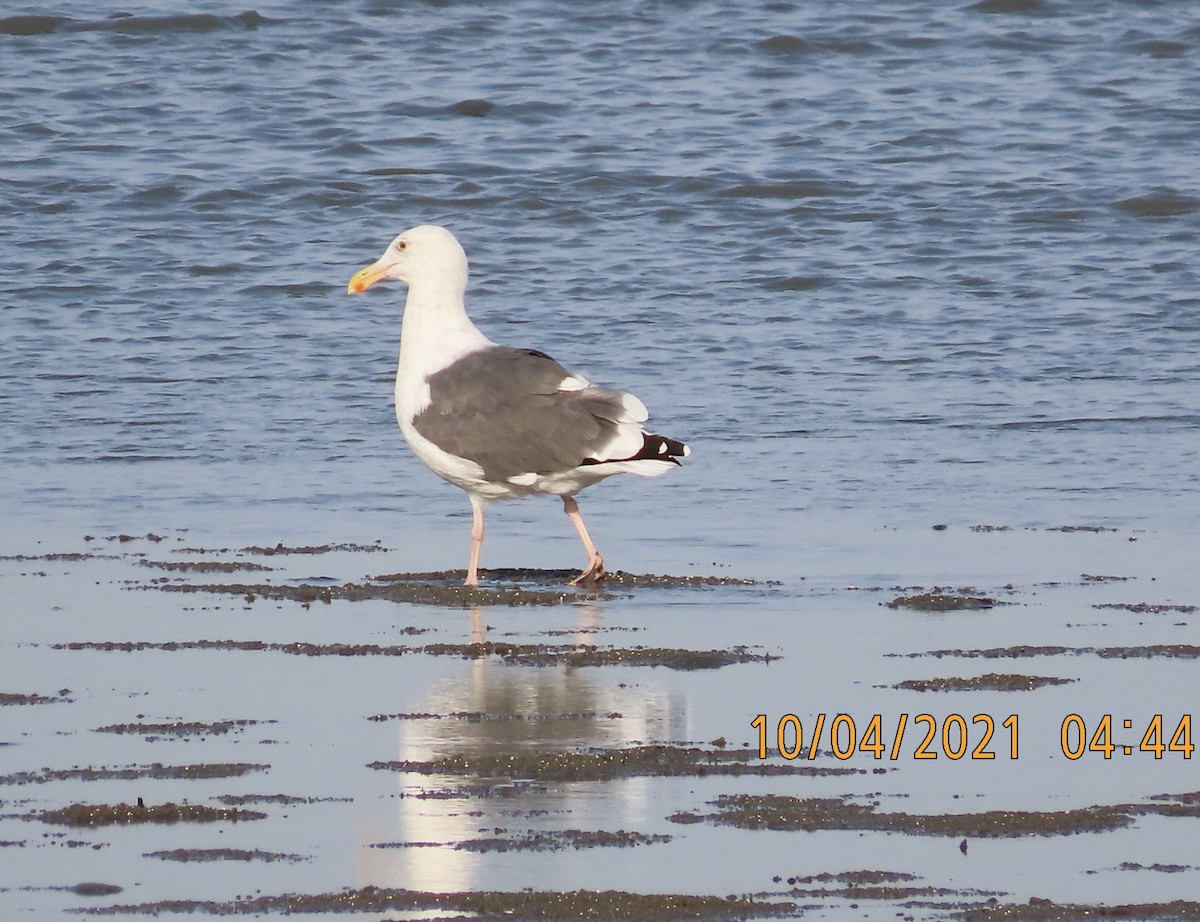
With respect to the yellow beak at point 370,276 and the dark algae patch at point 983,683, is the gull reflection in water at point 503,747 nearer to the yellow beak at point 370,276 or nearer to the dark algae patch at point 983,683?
the dark algae patch at point 983,683

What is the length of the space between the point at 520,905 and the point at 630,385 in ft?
31.4

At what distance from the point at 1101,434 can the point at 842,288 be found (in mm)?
5151

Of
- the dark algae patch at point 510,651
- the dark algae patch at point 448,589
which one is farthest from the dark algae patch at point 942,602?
the dark algae patch at point 510,651

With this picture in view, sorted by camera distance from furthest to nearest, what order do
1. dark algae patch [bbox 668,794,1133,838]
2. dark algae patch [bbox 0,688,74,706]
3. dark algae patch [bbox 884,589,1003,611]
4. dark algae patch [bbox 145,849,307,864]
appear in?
1. dark algae patch [bbox 884,589,1003,611]
2. dark algae patch [bbox 0,688,74,706]
3. dark algae patch [bbox 668,794,1133,838]
4. dark algae patch [bbox 145,849,307,864]

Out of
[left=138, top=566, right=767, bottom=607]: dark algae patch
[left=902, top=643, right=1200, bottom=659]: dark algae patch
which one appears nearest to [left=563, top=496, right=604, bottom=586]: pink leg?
[left=138, top=566, right=767, bottom=607]: dark algae patch

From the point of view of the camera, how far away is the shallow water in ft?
21.7

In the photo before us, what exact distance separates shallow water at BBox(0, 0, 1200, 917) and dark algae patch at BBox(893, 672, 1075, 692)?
90 mm

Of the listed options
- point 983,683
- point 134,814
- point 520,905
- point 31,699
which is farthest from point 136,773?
point 983,683

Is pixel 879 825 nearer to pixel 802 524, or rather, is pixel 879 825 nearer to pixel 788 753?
pixel 788 753

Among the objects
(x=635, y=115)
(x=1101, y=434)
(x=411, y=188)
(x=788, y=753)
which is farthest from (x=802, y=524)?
(x=635, y=115)

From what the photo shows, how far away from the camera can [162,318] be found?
683 inches

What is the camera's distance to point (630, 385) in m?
15.0

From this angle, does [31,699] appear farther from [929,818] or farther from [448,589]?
[929,818]

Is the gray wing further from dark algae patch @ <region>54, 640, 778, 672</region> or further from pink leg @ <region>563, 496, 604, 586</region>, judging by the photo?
dark algae patch @ <region>54, 640, 778, 672</region>
